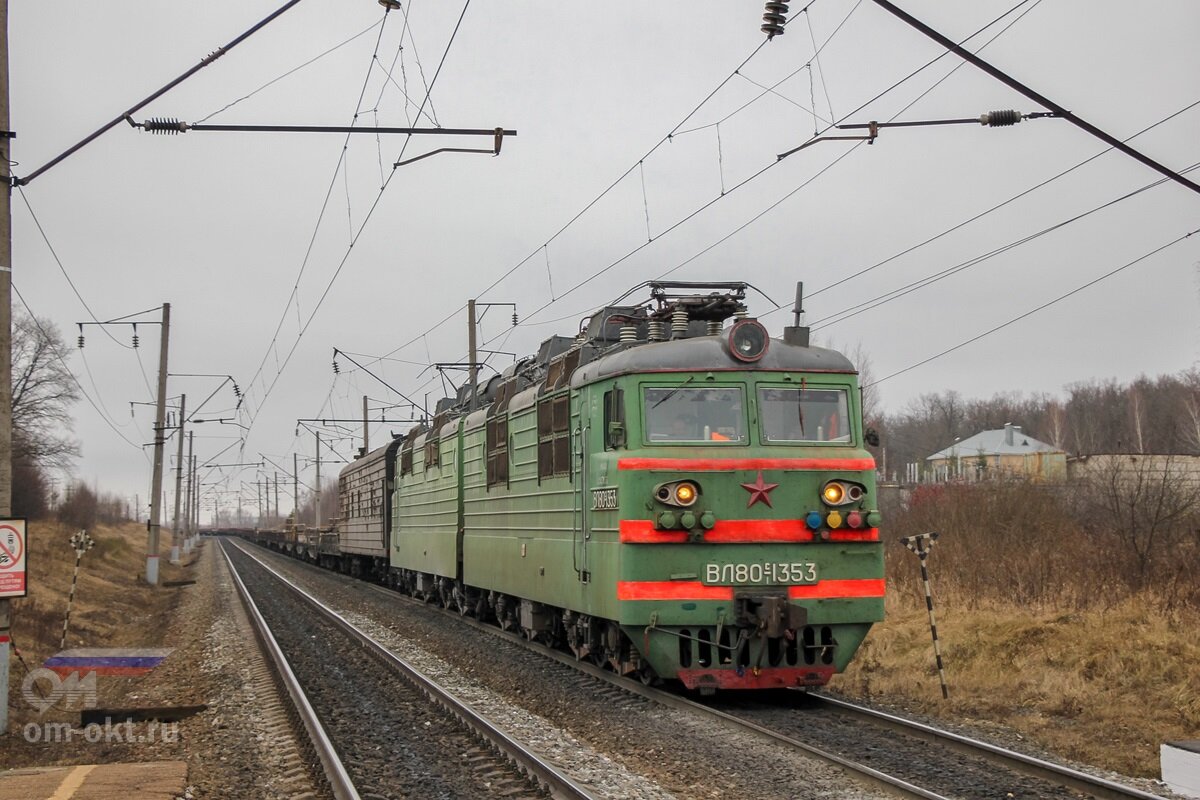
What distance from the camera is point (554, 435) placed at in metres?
13.4

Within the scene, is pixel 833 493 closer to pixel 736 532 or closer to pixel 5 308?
pixel 736 532

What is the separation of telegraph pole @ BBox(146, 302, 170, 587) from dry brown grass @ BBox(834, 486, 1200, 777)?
22.3 metres

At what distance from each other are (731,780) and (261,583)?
2854 cm

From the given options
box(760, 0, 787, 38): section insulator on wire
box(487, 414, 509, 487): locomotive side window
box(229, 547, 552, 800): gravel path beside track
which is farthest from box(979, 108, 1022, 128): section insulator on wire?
box(487, 414, 509, 487): locomotive side window

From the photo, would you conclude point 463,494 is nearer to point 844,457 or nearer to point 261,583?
point 844,457

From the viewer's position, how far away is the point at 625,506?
1078cm

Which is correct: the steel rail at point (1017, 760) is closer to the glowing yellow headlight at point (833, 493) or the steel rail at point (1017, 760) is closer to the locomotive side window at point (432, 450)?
the glowing yellow headlight at point (833, 493)

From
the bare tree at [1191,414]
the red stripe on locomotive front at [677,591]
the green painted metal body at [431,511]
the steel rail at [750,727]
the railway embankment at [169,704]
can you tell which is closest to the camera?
the steel rail at [750,727]

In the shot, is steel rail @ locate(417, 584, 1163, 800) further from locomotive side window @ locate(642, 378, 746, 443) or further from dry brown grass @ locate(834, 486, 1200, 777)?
locomotive side window @ locate(642, 378, 746, 443)

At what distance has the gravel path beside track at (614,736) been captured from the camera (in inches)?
307

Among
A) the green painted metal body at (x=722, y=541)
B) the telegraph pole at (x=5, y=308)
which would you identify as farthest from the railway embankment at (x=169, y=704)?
the green painted metal body at (x=722, y=541)

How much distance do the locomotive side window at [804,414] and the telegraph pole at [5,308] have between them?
6.78 meters

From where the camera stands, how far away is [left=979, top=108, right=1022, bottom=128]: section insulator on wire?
9242mm

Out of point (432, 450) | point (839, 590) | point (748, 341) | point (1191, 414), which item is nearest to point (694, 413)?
point (748, 341)
